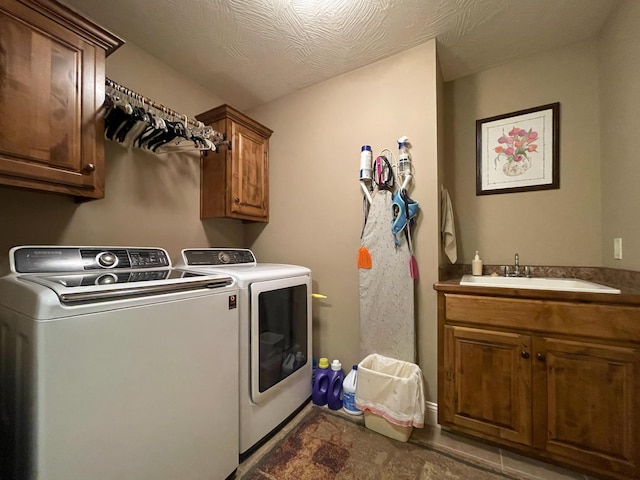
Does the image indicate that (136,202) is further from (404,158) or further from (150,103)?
(404,158)

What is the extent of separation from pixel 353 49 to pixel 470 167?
4.08 feet

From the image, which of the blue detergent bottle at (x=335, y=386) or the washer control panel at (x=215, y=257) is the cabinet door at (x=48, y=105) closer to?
the washer control panel at (x=215, y=257)

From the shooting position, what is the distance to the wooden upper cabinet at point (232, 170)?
1902mm

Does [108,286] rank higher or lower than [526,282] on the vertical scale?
higher

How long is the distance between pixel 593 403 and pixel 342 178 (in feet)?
6.06

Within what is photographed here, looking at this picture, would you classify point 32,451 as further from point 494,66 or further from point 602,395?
point 494,66

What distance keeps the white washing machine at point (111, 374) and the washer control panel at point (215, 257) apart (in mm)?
478

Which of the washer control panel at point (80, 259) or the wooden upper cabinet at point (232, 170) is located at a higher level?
the wooden upper cabinet at point (232, 170)

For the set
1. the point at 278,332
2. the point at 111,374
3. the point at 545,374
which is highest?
the point at 111,374

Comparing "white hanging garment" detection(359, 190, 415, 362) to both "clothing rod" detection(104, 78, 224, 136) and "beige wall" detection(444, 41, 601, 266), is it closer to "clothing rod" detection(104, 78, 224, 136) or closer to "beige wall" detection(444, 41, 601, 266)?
"beige wall" detection(444, 41, 601, 266)

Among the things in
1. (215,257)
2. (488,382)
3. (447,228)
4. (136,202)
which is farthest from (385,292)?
(136,202)

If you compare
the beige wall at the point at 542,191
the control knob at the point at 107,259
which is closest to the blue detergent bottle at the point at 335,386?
the beige wall at the point at 542,191

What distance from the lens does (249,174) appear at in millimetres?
2064

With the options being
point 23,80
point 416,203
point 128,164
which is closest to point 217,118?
point 128,164
